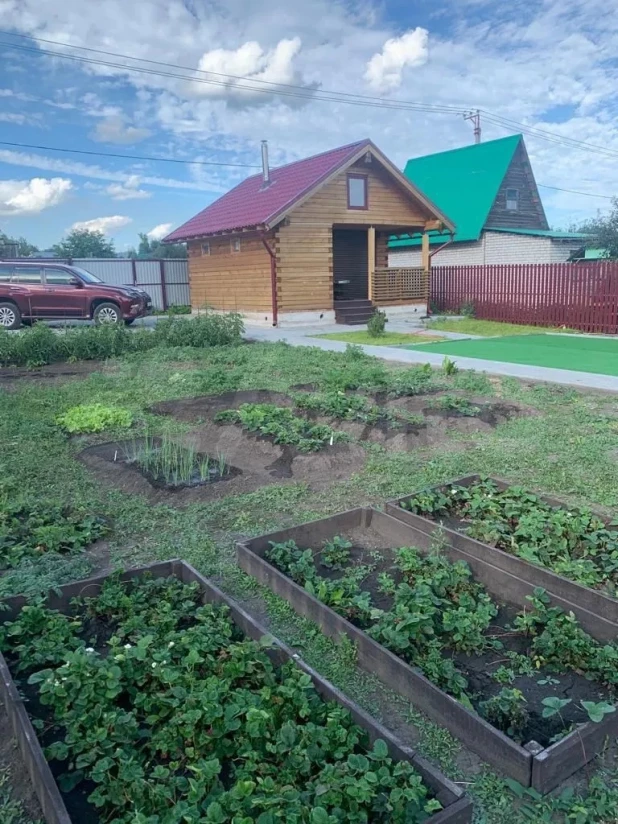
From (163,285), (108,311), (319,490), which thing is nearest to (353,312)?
(108,311)

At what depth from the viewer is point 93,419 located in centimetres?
721

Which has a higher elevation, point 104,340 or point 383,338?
point 104,340

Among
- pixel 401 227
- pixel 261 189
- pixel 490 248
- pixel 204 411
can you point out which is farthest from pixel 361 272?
pixel 204 411

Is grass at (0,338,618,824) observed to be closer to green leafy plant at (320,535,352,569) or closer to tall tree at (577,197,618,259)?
green leafy plant at (320,535,352,569)

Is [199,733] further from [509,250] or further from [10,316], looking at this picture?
[509,250]

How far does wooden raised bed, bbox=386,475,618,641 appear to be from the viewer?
3035 millimetres

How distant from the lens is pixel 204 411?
795cm

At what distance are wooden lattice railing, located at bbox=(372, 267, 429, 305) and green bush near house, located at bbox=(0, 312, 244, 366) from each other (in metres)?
7.62

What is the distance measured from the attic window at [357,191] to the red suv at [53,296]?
291 inches

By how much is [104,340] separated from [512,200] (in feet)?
73.8

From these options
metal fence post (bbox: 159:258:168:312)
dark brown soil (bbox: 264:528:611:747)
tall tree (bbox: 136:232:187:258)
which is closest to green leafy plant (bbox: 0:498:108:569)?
dark brown soil (bbox: 264:528:611:747)

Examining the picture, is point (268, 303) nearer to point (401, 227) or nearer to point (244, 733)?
point (401, 227)

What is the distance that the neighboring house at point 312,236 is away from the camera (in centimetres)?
1900

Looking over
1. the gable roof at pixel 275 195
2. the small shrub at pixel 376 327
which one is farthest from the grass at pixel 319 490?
the gable roof at pixel 275 195
